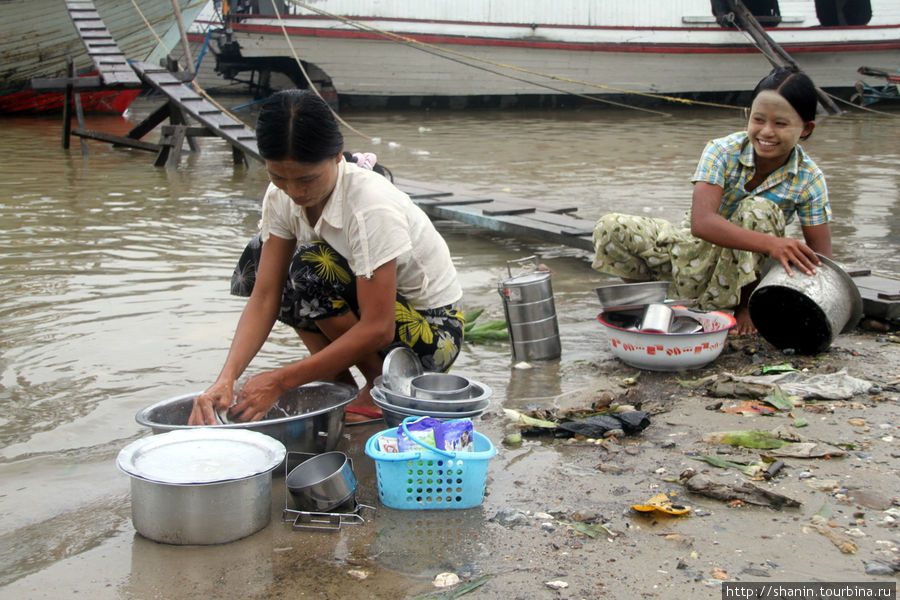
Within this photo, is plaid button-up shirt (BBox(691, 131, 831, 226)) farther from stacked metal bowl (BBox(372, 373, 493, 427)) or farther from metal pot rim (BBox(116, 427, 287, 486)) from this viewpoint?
metal pot rim (BBox(116, 427, 287, 486))

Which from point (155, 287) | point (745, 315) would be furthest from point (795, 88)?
point (155, 287)

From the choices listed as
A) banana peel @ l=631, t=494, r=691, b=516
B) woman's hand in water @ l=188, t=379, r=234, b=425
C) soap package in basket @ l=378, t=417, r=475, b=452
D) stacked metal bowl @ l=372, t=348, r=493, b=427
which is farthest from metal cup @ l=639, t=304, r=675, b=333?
woman's hand in water @ l=188, t=379, r=234, b=425

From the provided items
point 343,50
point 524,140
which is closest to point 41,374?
Answer: point 524,140

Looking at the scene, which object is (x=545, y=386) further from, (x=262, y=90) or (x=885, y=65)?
(x=885, y=65)

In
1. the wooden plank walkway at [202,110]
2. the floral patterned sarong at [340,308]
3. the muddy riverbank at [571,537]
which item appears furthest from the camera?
the wooden plank walkway at [202,110]

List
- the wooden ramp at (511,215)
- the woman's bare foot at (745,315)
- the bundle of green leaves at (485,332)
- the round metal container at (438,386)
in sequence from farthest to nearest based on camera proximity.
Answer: the wooden ramp at (511,215)
the bundle of green leaves at (485,332)
the woman's bare foot at (745,315)
the round metal container at (438,386)

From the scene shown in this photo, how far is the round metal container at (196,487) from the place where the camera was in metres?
1.96

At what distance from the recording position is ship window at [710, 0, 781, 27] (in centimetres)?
1748

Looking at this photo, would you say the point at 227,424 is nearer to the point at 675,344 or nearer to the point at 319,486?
the point at 319,486

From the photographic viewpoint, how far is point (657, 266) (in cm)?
372

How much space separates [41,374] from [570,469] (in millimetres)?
A: 2071

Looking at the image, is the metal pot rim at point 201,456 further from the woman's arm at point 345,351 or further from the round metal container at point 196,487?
the woman's arm at point 345,351

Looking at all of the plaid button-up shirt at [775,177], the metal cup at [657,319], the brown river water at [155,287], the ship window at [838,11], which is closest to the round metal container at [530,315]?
the brown river water at [155,287]

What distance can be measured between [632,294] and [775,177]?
710 millimetres
